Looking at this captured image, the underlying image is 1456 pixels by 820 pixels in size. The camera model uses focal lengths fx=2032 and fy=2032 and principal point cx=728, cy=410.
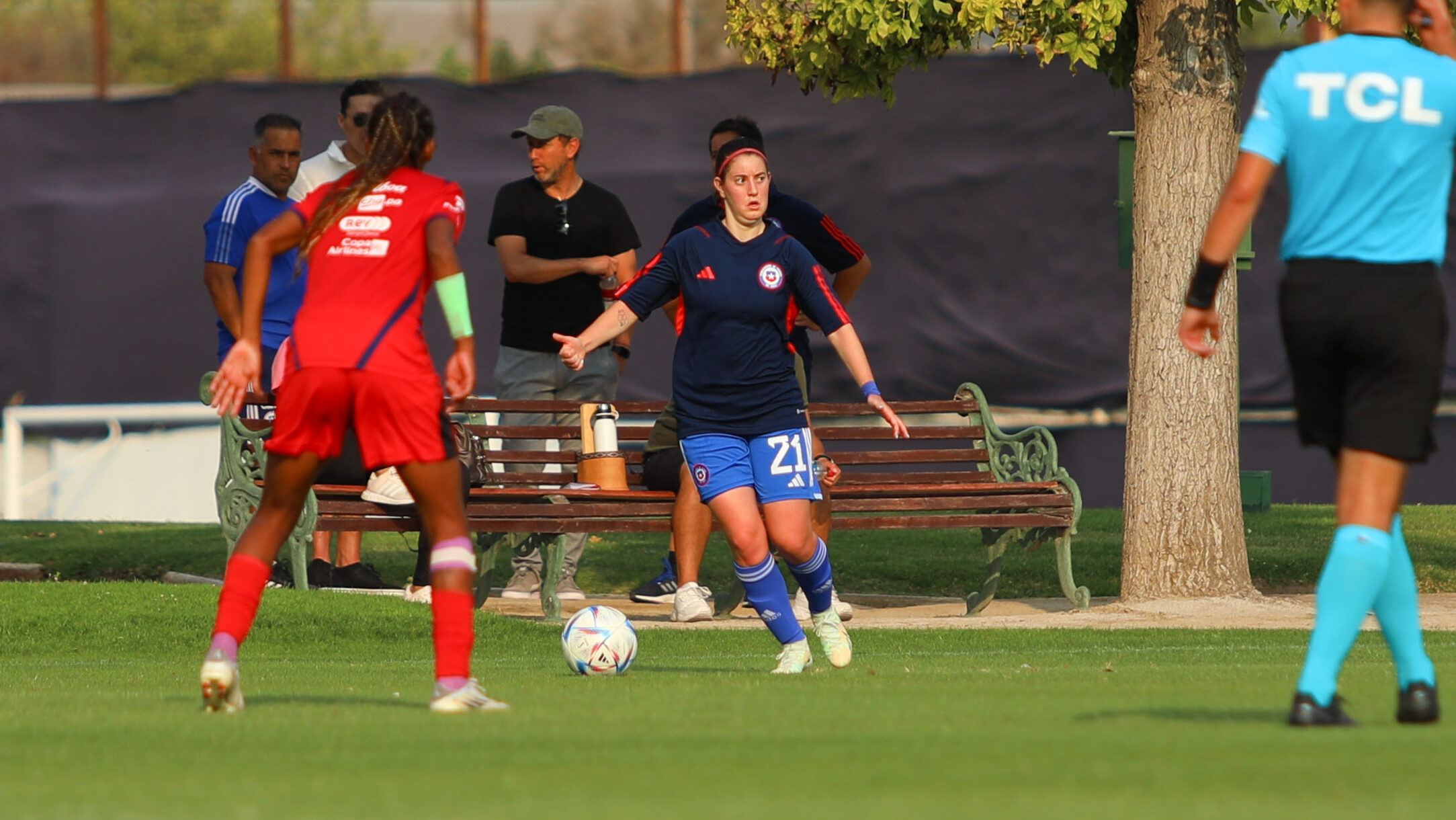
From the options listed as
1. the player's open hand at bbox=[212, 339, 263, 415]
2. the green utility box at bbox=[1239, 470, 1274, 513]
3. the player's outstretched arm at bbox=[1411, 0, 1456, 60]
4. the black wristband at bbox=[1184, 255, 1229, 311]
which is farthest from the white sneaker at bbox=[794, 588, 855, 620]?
the green utility box at bbox=[1239, 470, 1274, 513]

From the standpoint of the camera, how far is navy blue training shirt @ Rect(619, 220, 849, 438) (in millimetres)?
8422

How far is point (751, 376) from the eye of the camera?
27.6 ft

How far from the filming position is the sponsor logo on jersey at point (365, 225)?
6.60 m

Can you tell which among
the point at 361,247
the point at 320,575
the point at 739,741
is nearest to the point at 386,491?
the point at 320,575

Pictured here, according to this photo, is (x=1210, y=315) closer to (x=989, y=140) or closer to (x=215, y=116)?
(x=989, y=140)

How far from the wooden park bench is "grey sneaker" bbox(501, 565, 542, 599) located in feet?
2.38

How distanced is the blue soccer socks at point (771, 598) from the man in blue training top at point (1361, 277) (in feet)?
9.42

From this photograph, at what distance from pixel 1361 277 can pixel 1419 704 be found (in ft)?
4.05

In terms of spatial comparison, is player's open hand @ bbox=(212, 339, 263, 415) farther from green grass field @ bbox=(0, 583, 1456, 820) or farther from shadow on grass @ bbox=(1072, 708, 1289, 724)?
shadow on grass @ bbox=(1072, 708, 1289, 724)

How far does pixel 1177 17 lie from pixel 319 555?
6.12 meters

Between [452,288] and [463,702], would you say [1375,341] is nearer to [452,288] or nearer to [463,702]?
[452,288]

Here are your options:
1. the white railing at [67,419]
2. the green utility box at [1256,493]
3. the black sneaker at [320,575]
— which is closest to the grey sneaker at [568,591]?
the black sneaker at [320,575]

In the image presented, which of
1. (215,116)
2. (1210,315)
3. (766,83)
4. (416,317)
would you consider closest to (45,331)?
(215,116)

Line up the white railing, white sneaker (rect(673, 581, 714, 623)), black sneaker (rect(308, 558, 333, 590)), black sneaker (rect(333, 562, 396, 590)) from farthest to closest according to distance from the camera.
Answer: the white railing → black sneaker (rect(333, 562, 396, 590)) → black sneaker (rect(308, 558, 333, 590)) → white sneaker (rect(673, 581, 714, 623))
